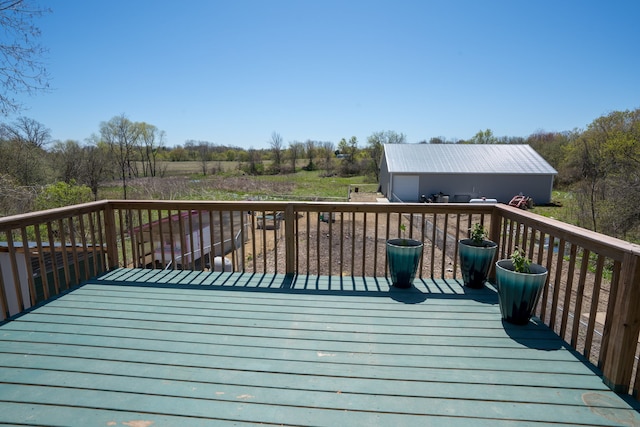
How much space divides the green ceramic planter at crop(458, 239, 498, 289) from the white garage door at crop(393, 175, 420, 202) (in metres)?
17.0

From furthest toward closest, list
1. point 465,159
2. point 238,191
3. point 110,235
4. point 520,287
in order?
point 238,191
point 465,159
point 110,235
point 520,287

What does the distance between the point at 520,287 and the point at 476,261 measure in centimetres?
77

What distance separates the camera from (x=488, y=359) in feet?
6.48

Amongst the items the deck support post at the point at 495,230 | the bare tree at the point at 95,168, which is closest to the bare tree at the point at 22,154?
the bare tree at the point at 95,168

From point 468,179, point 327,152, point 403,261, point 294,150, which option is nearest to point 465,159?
point 468,179

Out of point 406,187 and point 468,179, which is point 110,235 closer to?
point 406,187

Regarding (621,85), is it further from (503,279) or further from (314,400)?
(314,400)

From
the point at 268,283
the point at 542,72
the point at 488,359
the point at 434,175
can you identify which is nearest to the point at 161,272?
the point at 268,283

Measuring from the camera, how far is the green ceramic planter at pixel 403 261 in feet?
9.96

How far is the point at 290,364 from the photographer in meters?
1.92

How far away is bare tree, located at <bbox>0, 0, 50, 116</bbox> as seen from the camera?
4.87 meters

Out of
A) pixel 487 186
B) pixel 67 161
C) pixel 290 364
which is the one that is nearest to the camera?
pixel 290 364

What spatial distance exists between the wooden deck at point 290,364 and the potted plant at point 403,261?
0.22 m

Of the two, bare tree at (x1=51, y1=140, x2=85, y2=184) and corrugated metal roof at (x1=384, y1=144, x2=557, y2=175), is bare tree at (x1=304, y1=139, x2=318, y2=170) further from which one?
bare tree at (x1=51, y1=140, x2=85, y2=184)
